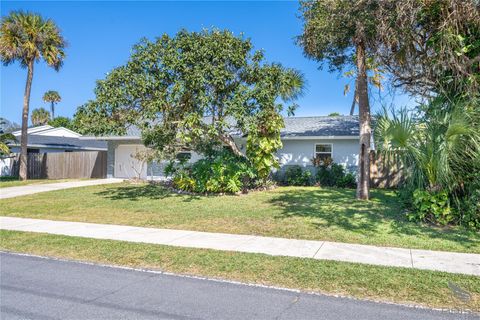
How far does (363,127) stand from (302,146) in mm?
6422

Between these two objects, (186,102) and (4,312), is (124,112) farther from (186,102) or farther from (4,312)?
(4,312)

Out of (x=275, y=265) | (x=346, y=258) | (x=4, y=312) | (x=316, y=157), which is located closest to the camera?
(x=4, y=312)

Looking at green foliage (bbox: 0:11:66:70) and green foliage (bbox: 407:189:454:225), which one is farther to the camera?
green foliage (bbox: 0:11:66:70)

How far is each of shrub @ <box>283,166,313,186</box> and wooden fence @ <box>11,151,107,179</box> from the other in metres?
12.4

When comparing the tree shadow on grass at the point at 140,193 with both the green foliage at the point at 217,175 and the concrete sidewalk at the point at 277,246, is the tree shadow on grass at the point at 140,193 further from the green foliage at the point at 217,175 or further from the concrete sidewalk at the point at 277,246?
the concrete sidewalk at the point at 277,246

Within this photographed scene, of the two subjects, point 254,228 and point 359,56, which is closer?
point 254,228

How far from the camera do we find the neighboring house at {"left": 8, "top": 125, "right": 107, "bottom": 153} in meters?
30.1

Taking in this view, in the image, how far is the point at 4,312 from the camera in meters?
4.48

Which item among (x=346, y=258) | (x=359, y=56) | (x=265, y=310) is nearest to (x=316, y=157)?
(x=359, y=56)

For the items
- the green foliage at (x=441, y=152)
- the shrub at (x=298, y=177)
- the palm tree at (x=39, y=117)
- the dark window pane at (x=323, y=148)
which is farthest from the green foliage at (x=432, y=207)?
the palm tree at (x=39, y=117)

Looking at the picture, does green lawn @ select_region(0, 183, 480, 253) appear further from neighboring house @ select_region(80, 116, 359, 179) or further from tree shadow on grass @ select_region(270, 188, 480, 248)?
neighboring house @ select_region(80, 116, 359, 179)

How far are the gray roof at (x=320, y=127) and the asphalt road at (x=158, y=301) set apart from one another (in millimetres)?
13692

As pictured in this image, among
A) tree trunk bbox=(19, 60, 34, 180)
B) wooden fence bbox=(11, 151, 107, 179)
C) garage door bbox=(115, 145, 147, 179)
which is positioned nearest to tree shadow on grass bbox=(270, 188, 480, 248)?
garage door bbox=(115, 145, 147, 179)

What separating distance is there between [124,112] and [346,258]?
10.0 metres
